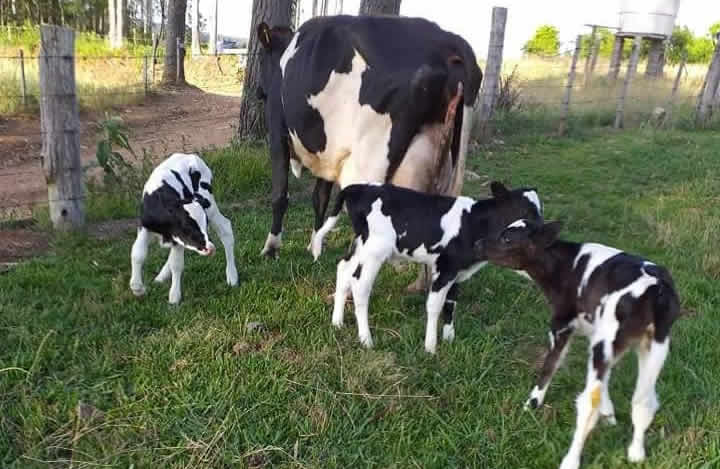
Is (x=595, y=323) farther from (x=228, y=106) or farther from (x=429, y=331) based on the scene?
(x=228, y=106)

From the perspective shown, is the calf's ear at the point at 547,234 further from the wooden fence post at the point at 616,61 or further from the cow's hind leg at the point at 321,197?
the wooden fence post at the point at 616,61

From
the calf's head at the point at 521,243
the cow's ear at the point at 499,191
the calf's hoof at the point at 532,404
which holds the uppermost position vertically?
the cow's ear at the point at 499,191

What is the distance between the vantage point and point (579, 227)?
22.0 ft

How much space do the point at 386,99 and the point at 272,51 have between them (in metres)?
1.96

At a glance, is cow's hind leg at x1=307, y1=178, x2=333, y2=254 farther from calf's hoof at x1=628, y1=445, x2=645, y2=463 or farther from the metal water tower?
the metal water tower

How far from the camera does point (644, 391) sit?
2801 millimetres

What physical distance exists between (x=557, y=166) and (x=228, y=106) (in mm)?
11514

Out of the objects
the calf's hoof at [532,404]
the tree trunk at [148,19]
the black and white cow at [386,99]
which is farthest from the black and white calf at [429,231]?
the tree trunk at [148,19]

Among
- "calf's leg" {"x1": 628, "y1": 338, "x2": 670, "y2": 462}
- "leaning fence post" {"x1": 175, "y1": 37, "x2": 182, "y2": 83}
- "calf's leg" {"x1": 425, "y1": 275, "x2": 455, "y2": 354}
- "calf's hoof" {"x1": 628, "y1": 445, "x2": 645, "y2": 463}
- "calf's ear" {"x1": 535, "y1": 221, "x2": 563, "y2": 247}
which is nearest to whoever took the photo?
"calf's leg" {"x1": 628, "y1": 338, "x2": 670, "y2": 462}

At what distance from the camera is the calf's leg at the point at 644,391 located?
2.77 m

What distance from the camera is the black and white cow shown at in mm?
4379

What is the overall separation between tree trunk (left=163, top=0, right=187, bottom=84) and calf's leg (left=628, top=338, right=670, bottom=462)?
19814mm

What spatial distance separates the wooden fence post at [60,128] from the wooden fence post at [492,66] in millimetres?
7642

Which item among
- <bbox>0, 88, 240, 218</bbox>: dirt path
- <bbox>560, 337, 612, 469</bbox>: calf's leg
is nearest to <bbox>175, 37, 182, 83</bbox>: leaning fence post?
<bbox>0, 88, 240, 218</bbox>: dirt path
